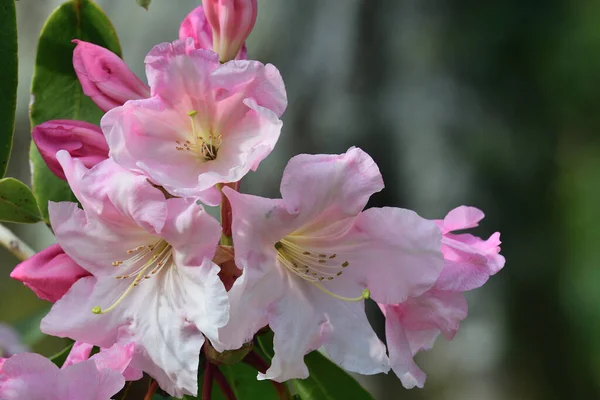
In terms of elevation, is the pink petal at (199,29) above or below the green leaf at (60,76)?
above

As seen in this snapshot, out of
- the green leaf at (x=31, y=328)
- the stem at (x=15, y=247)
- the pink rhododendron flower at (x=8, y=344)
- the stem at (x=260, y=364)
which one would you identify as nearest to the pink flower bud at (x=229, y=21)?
the stem at (x=260, y=364)

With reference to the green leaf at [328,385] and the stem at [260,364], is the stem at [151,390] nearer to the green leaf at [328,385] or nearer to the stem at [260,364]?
the stem at [260,364]

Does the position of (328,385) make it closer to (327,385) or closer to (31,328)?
(327,385)

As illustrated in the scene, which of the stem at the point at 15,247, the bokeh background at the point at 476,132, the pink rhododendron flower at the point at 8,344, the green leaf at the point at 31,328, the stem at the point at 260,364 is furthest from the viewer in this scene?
the bokeh background at the point at 476,132

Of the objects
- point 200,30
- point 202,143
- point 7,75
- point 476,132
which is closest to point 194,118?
point 202,143

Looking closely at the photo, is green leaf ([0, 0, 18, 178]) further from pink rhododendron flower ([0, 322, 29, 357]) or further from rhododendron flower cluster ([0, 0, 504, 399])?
pink rhododendron flower ([0, 322, 29, 357])

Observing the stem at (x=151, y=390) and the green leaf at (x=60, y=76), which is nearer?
the stem at (x=151, y=390)

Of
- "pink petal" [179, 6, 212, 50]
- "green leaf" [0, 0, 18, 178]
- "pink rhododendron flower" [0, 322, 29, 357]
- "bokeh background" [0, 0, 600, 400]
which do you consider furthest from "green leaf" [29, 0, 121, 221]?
"bokeh background" [0, 0, 600, 400]
